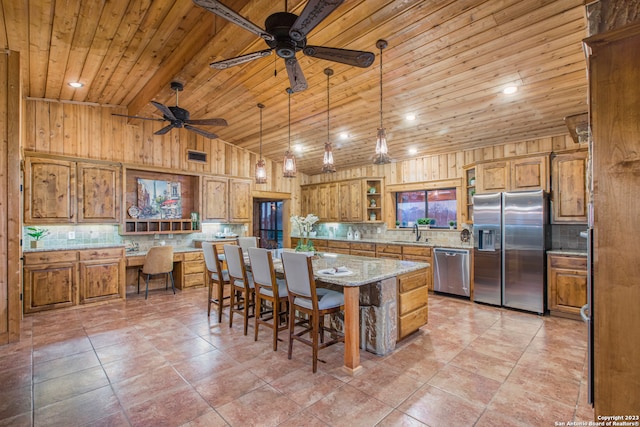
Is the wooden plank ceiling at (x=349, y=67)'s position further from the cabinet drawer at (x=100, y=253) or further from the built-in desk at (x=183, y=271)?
the built-in desk at (x=183, y=271)

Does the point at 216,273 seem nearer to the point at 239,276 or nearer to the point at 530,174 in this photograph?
the point at 239,276

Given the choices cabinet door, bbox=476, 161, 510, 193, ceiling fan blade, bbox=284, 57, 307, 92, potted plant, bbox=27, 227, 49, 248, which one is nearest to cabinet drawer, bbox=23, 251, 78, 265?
potted plant, bbox=27, 227, 49, 248

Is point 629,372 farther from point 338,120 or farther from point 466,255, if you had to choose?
point 338,120

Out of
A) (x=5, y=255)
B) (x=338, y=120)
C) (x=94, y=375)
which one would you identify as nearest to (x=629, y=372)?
(x=94, y=375)

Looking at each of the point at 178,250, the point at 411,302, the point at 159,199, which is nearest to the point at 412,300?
the point at 411,302

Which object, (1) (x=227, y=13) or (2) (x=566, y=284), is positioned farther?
(2) (x=566, y=284)

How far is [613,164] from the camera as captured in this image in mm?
1362

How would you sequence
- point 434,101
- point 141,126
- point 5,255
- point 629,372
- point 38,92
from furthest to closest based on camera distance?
point 141,126
point 38,92
point 434,101
point 5,255
point 629,372

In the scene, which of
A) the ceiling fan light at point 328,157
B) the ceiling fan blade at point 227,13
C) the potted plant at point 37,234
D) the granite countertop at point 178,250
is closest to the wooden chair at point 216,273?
the ceiling fan light at point 328,157

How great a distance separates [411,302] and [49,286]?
16.5 ft

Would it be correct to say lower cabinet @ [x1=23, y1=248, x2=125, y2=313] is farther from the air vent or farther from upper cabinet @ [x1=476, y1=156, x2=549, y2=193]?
upper cabinet @ [x1=476, y1=156, x2=549, y2=193]

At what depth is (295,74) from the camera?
8.43 ft

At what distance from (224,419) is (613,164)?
2.61 m

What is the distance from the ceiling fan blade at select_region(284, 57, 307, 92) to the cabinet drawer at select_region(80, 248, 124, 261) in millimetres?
4122
